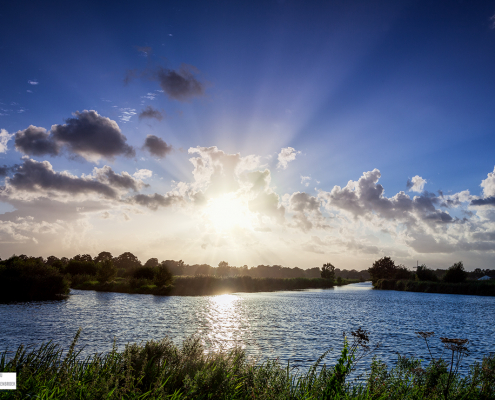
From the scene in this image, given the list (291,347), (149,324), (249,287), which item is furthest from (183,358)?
(249,287)

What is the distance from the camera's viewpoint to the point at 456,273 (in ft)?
376

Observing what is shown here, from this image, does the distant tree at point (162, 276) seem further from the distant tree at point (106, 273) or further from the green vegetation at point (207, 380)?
the green vegetation at point (207, 380)

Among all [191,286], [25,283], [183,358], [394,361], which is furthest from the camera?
[191,286]

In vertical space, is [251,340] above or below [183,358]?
below

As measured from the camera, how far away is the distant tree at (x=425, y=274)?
131625 millimetres

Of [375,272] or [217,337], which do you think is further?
[375,272]

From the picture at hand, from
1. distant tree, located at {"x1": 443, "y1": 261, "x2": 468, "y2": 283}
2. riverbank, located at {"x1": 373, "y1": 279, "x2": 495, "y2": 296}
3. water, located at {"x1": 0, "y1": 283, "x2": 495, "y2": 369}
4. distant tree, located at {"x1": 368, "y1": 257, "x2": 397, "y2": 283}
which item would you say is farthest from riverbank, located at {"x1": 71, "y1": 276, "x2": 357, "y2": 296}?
distant tree, located at {"x1": 368, "y1": 257, "x2": 397, "y2": 283}

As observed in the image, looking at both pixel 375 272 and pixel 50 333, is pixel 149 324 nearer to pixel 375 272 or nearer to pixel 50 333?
pixel 50 333

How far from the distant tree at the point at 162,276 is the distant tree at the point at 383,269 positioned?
392ft

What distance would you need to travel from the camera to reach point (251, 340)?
85.0 ft

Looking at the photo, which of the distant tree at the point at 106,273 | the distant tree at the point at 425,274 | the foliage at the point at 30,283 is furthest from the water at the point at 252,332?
the distant tree at the point at 425,274

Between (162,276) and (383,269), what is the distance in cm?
12643

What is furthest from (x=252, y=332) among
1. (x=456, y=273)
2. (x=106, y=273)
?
(x=456, y=273)

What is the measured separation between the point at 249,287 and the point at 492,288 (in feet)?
254
